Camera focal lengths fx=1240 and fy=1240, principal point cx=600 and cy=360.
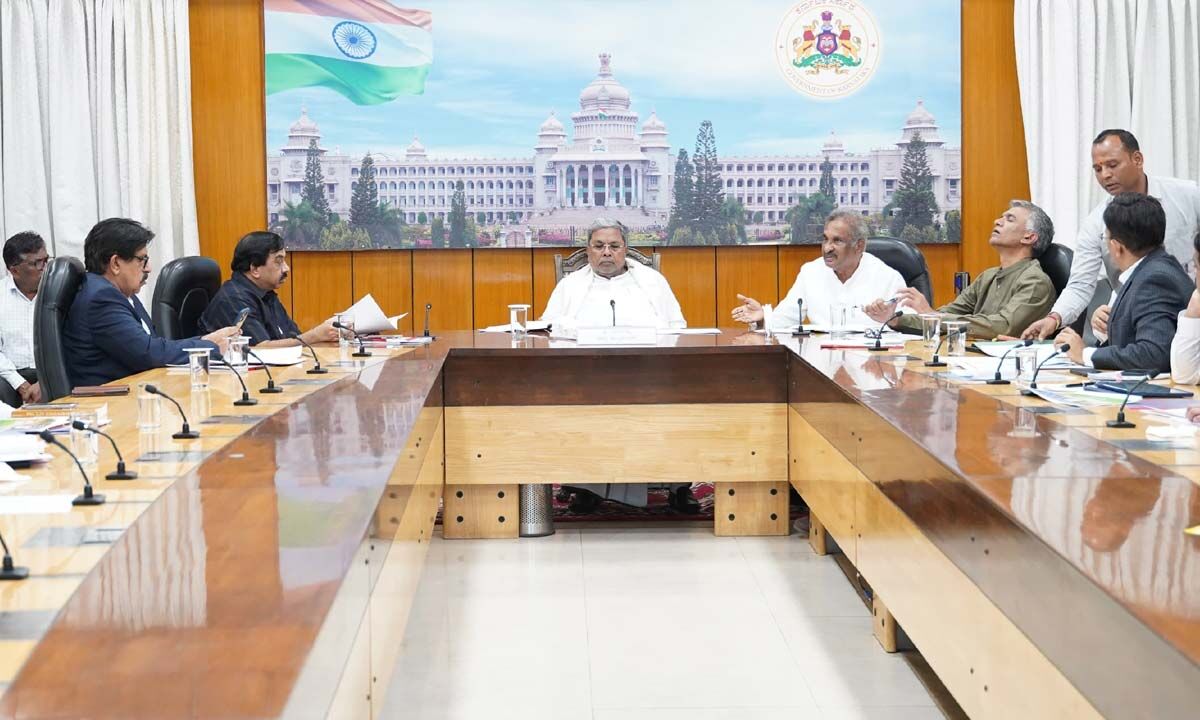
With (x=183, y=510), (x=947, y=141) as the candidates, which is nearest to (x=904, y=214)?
(x=947, y=141)

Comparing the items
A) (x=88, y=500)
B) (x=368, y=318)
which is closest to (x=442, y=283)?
(x=368, y=318)

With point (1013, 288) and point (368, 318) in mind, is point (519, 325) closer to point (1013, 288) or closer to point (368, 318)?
point (368, 318)

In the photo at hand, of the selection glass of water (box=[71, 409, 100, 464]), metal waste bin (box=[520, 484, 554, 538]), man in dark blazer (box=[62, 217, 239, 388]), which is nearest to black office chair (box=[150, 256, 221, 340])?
man in dark blazer (box=[62, 217, 239, 388])

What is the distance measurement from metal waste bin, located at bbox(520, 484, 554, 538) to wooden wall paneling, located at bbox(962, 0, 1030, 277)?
355 cm

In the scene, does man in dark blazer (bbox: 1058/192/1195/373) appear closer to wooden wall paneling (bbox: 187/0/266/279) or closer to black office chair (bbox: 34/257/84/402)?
black office chair (bbox: 34/257/84/402)

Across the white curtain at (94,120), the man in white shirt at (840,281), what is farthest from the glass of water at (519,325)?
the white curtain at (94,120)

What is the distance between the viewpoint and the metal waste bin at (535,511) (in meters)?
4.57

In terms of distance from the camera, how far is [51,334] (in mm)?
3721

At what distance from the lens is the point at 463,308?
7.17 meters

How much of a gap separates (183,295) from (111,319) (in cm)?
89

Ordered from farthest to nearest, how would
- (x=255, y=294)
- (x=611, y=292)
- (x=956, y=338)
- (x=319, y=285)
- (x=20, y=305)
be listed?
(x=319, y=285)
(x=611, y=292)
(x=20, y=305)
(x=255, y=294)
(x=956, y=338)

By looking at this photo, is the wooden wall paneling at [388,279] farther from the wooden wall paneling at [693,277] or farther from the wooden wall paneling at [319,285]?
the wooden wall paneling at [693,277]

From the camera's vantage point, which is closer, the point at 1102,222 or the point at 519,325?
the point at 1102,222

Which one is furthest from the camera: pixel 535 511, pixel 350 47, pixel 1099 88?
pixel 350 47
